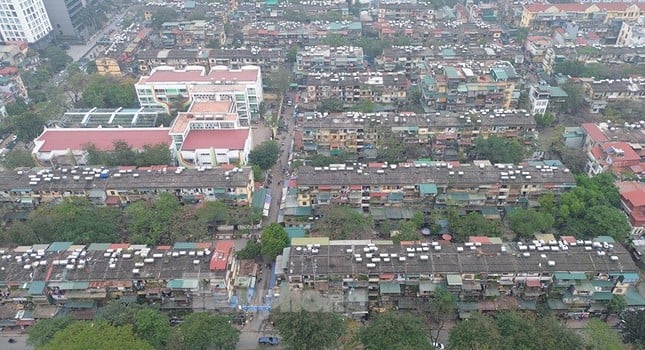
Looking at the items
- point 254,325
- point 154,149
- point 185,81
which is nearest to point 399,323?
point 254,325

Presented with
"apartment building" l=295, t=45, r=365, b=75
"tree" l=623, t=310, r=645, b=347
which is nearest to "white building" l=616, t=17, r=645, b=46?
"apartment building" l=295, t=45, r=365, b=75

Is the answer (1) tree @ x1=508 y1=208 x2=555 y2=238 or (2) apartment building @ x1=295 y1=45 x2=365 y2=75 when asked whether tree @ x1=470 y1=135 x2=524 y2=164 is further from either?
(2) apartment building @ x1=295 y1=45 x2=365 y2=75

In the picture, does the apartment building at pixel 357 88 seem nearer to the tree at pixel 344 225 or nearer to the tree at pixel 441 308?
the tree at pixel 344 225

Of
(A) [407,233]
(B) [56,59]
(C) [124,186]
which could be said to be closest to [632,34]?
(A) [407,233]

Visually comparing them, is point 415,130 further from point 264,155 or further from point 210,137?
point 210,137

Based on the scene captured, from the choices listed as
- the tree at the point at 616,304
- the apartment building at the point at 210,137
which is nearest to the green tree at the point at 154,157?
the apartment building at the point at 210,137
